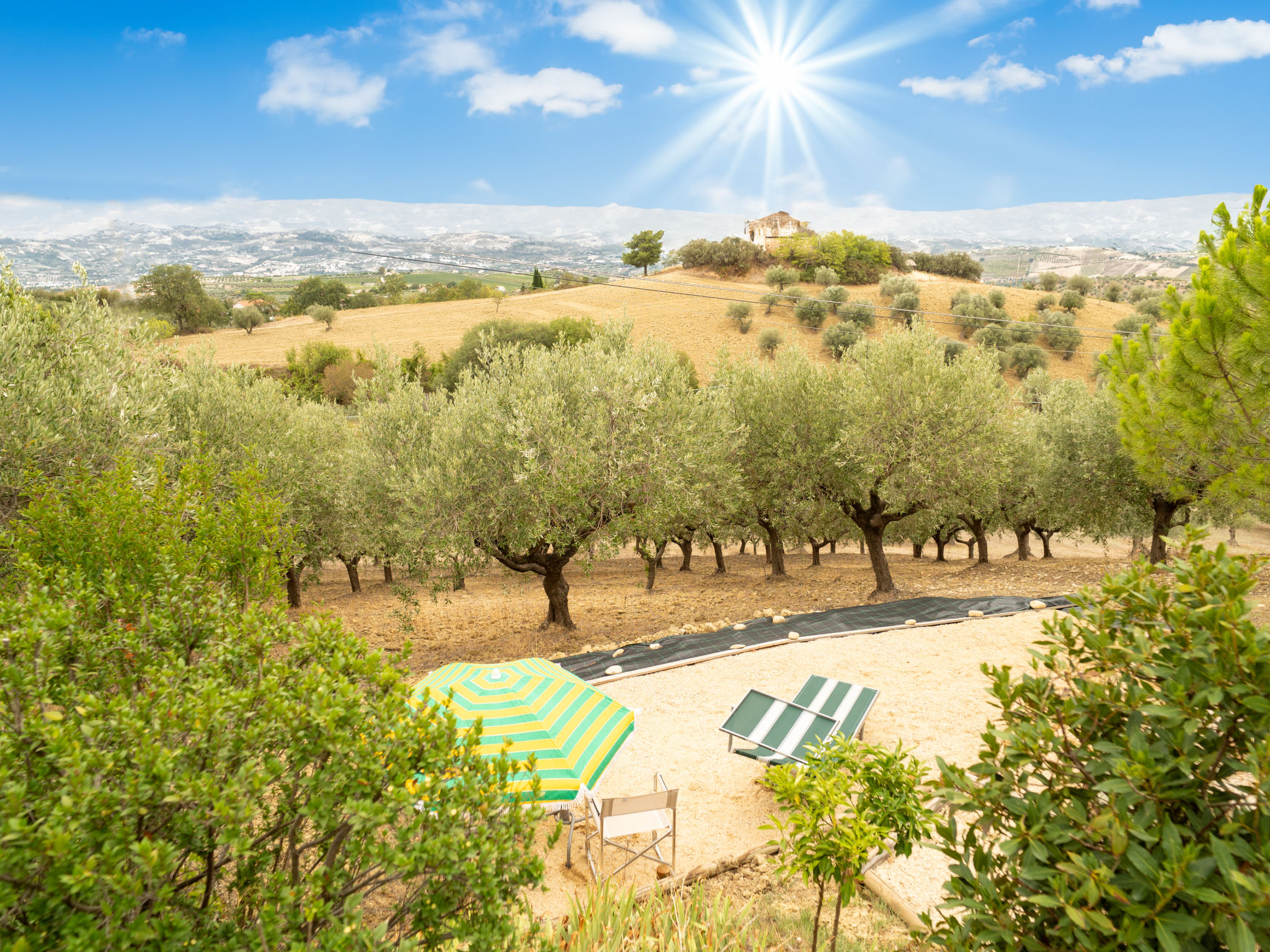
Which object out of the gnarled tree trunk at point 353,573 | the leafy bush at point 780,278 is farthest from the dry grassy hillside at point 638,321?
the gnarled tree trunk at point 353,573

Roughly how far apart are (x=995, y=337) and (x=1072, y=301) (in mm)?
17525

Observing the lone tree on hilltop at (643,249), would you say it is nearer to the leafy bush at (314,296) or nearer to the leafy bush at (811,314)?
the leafy bush at (314,296)

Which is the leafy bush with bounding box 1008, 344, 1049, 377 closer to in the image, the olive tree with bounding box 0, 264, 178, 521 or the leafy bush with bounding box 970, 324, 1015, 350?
the leafy bush with bounding box 970, 324, 1015, 350

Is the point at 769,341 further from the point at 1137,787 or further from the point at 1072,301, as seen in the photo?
the point at 1137,787

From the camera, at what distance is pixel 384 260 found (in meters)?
27.2

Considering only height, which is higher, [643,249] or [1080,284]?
[643,249]

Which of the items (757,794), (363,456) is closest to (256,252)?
(363,456)

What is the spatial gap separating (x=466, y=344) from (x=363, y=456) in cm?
4245

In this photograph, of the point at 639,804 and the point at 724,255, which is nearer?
the point at 639,804

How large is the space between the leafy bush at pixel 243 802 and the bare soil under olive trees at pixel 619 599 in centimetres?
911

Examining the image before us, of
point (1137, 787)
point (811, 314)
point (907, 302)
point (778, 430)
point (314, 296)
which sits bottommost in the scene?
point (778, 430)

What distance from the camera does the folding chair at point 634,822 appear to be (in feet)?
22.0

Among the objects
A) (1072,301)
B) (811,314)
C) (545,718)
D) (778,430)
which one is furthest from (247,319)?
(1072,301)

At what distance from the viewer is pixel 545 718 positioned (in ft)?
23.7
